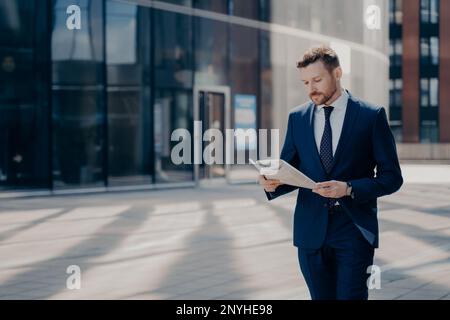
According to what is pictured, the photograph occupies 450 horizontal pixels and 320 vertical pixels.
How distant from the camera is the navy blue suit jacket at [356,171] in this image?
3.49 m

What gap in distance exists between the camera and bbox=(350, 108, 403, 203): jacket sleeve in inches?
135

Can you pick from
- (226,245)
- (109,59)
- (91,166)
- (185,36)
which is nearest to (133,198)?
(91,166)

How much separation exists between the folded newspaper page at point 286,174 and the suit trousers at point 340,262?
275mm

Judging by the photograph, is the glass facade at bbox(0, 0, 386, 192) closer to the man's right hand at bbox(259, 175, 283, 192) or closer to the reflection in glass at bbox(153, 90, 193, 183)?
the reflection in glass at bbox(153, 90, 193, 183)

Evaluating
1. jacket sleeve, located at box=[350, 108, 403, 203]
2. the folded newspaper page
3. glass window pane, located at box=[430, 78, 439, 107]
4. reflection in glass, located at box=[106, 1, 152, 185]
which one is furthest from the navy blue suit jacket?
glass window pane, located at box=[430, 78, 439, 107]

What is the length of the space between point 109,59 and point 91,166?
280 centimetres

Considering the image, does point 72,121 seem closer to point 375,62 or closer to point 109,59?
point 109,59

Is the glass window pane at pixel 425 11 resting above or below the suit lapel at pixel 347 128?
above

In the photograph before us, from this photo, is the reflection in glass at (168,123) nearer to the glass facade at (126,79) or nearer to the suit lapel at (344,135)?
the glass facade at (126,79)

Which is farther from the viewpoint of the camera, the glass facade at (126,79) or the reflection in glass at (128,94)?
the reflection in glass at (128,94)

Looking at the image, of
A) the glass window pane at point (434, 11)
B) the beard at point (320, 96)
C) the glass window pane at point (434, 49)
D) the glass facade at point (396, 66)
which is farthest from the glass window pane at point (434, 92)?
the beard at point (320, 96)

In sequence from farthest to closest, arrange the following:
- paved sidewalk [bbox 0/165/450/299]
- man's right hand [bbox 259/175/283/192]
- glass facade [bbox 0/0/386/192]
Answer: glass facade [bbox 0/0/386/192]
paved sidewalk [bbox 0/165/450/299]
man's right hand [bbox 259/175/283/192]

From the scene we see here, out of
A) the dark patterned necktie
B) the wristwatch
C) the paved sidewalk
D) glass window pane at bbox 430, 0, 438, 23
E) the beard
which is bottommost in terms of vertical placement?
the paved sidewalk

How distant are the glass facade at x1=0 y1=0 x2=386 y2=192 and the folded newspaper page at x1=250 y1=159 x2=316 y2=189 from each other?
15380 mm
